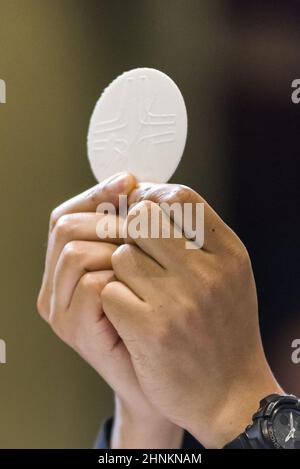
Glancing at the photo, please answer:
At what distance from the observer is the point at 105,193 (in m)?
0.61

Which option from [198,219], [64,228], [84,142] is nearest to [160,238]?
[198,219]

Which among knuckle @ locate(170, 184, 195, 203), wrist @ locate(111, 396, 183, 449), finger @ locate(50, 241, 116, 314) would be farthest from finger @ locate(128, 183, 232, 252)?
wrist @ locate(111, 396, 183, 449)

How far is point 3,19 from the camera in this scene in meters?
0.73

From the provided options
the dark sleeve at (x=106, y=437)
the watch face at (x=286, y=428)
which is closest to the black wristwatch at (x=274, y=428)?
the watch face at (x=286, y=428)

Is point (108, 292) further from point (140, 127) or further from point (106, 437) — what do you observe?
point (106, 437)

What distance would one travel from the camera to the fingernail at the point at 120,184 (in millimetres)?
605

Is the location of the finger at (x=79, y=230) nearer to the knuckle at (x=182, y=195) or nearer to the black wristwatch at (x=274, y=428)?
the knuckle at (x=182, y=195)

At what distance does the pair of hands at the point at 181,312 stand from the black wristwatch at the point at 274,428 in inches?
1.0

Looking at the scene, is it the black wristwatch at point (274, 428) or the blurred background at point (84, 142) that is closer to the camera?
the black wristwatch at point (274, 428)

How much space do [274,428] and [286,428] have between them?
0.01 m

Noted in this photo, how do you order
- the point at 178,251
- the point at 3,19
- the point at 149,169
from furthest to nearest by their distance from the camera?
the point at 3,19, the point at 149,169, the point at 178,251

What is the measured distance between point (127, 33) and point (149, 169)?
22cm
